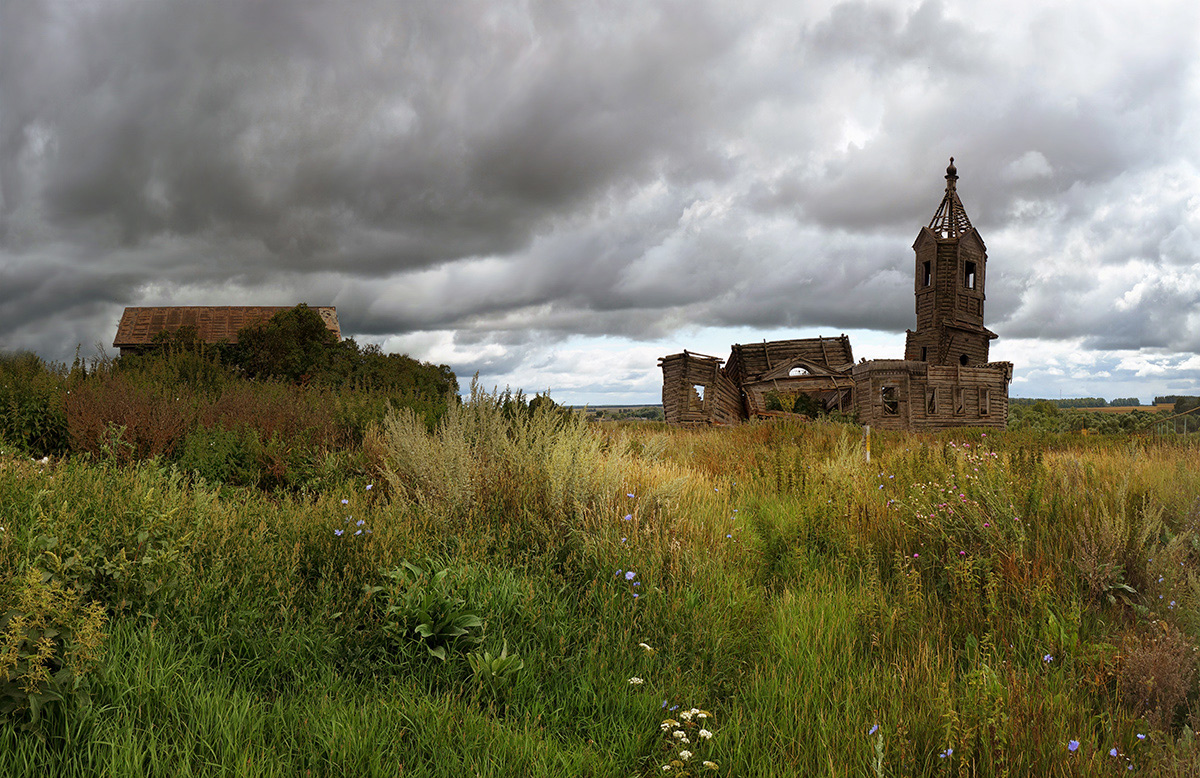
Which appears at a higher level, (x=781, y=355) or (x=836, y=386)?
(x=781, y=355)

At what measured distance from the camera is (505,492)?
5.11 meters

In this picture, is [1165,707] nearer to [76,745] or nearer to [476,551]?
[476,551]

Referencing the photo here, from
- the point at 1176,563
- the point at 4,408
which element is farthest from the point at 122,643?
the point at 4,408

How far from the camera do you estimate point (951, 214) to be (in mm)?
35031

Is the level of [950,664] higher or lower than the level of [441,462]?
lower

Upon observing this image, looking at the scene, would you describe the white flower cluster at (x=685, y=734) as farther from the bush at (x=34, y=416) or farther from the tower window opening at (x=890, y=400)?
the tower window opening at (x=890, y=400)

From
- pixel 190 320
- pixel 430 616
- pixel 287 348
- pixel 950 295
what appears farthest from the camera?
pixel 190 320

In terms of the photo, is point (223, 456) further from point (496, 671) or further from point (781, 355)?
point (781, 355)

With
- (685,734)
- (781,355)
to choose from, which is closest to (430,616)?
(685,734)

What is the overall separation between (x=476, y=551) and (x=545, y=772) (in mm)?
1801

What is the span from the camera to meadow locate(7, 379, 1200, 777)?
262 centimetres

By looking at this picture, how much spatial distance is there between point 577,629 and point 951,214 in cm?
3839

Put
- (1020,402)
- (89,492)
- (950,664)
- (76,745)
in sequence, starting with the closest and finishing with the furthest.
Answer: (76,745), (950,664), (89,492), (1020,402)

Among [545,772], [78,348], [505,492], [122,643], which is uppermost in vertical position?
[78,348]
